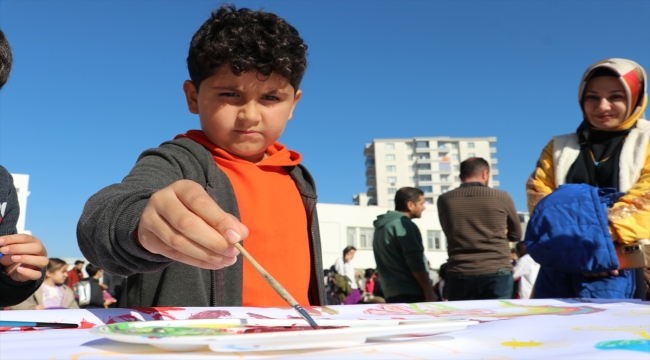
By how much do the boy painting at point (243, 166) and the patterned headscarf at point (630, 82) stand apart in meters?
1.44

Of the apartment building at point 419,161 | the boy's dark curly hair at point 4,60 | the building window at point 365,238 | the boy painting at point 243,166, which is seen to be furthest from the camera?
the apartment building at point 419,161

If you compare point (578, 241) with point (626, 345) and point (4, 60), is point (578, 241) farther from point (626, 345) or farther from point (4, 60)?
point (4, 60)

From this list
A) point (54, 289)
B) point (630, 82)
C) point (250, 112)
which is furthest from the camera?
point (54, 289)

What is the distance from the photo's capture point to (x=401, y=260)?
13.9 ft

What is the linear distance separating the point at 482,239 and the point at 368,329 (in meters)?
3.42

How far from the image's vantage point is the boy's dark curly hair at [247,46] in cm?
137

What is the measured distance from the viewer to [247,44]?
1.39 metres

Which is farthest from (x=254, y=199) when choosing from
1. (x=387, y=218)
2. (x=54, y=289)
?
(x=54, y=289)

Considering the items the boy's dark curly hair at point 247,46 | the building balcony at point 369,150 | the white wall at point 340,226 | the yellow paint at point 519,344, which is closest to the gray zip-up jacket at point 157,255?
the boy's dark curly hair at point 247,46

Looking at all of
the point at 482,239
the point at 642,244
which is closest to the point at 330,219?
the point at 482,239

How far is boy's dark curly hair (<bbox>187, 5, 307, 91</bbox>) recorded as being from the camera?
54.1 inches

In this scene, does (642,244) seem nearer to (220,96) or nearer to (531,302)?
(531,302)

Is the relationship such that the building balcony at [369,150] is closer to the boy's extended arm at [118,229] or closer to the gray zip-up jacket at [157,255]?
the gray zip-up jacket at [157,255]

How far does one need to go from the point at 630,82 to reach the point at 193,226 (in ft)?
7.32
